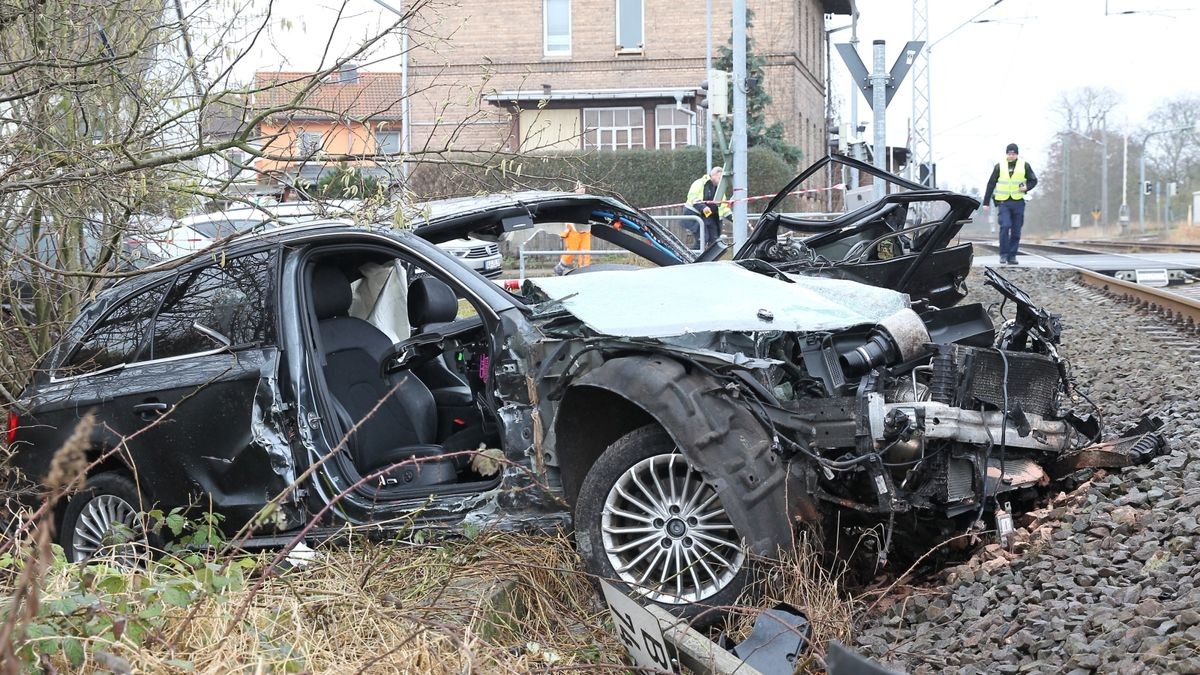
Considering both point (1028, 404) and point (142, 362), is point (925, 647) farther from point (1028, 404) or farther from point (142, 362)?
point (142, 362)

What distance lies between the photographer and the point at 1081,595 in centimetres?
452

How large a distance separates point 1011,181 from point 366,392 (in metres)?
17.6

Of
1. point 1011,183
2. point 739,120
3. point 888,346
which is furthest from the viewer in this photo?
point 1011,183

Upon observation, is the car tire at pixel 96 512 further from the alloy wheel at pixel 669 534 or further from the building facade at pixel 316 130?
the alloy wheel at pixel 669 534

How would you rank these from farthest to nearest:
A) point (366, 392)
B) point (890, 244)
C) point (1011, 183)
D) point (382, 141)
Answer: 1. point (1011, 183)
2. point (890, 244)
3. point (382, 141)
4. point (366, 392)

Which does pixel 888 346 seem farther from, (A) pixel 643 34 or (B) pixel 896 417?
(A) pixel 643 34

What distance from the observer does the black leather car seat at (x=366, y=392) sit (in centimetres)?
619

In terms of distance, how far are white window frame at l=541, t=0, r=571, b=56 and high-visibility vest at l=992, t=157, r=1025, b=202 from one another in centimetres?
2629

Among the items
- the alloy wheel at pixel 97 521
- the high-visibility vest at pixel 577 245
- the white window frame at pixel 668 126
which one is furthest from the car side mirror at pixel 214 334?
the white window frame at pixel 668 126

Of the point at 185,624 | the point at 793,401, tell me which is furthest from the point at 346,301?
the point at 185,624

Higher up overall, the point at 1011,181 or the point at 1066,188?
the point at 1066,188

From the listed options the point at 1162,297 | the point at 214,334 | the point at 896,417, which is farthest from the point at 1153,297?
the point at 214,334

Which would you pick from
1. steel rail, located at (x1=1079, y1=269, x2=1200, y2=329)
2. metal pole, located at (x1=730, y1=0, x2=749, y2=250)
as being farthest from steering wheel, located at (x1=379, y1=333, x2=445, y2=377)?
steel rail, located at (x1=1079, y1=269, x2=1200, y2=329)

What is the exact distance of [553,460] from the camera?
17.5 feet
